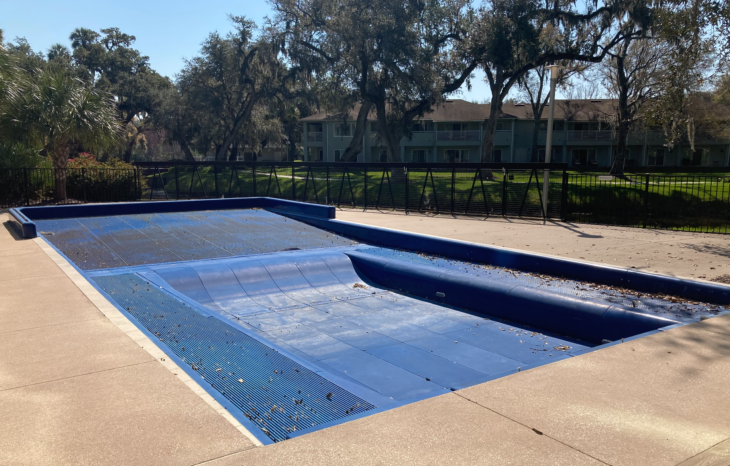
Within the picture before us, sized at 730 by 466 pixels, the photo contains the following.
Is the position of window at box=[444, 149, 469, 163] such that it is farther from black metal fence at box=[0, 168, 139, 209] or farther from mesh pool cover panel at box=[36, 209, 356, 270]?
mesh pool cover panel at box=[36, 209, 356, 270]

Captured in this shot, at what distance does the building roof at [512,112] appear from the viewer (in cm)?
4856

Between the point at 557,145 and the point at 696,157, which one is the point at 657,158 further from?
the point at 557,145

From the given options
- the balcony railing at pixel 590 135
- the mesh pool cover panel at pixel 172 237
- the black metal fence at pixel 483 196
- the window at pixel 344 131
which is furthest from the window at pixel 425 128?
the mesh pool cover panel at pixel 172 237

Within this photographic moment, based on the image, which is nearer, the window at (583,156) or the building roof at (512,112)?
the building roof at (512,112)

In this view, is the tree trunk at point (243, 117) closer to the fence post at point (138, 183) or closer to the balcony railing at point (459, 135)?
the balcony railing at point (459, 135)

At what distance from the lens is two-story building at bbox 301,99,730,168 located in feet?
158

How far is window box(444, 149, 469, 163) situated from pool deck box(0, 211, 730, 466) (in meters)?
44.5

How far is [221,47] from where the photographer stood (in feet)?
131

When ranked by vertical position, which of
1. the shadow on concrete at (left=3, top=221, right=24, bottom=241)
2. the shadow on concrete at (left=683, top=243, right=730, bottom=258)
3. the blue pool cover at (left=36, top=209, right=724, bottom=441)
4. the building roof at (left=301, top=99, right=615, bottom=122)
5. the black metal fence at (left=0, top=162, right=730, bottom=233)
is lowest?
the blue pool cover at (left=36, top=209, right=724, bottom=441)

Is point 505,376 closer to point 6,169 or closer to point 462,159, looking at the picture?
point 6,169

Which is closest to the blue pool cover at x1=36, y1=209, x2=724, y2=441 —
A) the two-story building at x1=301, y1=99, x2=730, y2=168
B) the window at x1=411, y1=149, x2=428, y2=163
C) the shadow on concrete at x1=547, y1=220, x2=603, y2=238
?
the shadow on concrete at x1=547, y1=220, x2=603, y2=238

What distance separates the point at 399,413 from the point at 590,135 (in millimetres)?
50208

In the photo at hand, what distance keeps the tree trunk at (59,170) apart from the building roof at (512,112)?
29.3 meters

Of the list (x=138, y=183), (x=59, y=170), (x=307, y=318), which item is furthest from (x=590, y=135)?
(x=307, y=318)
